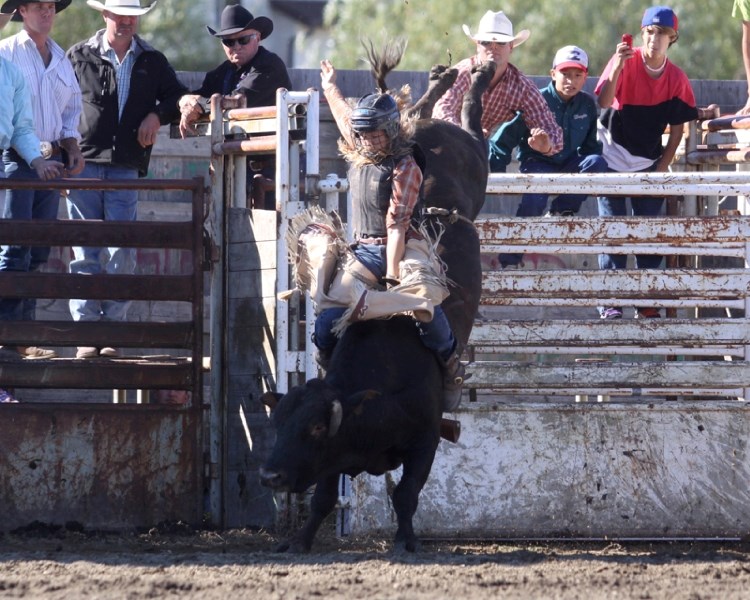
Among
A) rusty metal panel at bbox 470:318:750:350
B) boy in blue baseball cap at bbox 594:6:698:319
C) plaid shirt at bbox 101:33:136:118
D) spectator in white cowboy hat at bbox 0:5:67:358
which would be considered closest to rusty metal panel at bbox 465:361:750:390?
rusty metal panel at bbox 470:318:750:350

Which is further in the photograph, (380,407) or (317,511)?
(317,511)

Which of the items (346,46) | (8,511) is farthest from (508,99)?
(346,46)

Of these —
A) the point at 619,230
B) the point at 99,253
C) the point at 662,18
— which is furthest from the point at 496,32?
the point at 99,253

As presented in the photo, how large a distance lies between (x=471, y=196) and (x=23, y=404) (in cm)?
265

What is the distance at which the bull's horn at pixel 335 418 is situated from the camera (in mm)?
5582

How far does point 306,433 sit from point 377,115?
4.93 ft

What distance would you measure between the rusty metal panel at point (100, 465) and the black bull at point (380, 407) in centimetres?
138

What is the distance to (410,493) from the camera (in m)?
5.98

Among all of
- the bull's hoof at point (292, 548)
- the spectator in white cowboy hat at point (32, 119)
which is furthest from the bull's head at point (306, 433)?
the spectator in white cowboy hat at point (32, 119)

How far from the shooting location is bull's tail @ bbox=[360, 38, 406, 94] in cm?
696

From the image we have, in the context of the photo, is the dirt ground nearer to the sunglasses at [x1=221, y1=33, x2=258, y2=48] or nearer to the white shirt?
the white shirt

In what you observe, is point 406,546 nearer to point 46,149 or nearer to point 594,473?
point 594,473

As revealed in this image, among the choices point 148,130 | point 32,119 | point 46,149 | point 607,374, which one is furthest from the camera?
point 148,130

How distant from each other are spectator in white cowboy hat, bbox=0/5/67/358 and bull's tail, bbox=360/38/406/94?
189 cm
